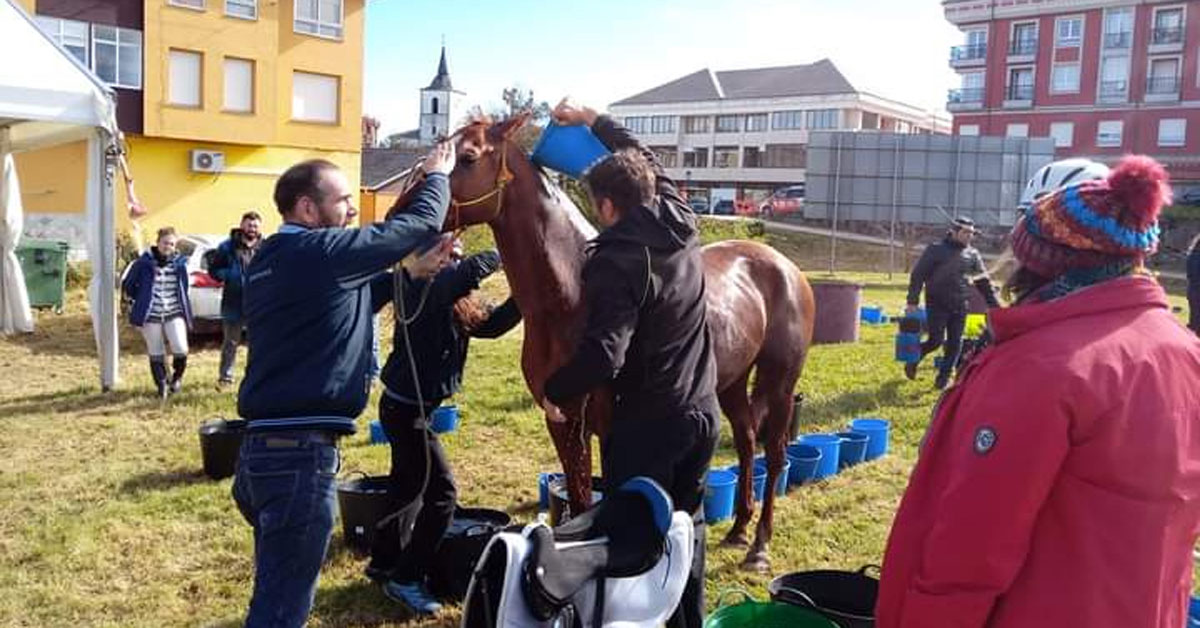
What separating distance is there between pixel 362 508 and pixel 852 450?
3998mm

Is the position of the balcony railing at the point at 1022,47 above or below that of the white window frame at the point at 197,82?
above

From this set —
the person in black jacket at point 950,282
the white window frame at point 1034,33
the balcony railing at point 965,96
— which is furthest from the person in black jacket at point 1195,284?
the balcony railing at point 965,96

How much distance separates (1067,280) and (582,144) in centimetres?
253

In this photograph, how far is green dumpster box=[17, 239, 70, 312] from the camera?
1563cm

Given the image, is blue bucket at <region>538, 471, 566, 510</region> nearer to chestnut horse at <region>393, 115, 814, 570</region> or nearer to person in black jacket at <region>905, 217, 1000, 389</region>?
chestnut horse at <region>393, 115, 814, 570</region>

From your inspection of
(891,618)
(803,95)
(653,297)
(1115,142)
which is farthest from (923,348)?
(803,95)

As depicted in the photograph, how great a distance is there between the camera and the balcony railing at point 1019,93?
52.3 metres

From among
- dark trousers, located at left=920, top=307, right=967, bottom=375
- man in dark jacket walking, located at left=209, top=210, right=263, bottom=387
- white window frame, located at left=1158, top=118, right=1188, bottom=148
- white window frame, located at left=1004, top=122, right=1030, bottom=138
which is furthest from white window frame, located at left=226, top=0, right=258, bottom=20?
white window frame, located at left=1158, top=118, right=1188, bottom=148

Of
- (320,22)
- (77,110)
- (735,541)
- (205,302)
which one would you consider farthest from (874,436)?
(320,22)

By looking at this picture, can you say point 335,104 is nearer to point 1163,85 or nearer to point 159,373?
point 159,373

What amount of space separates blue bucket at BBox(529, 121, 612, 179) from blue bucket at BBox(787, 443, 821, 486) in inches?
128

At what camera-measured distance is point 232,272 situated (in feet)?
32.0

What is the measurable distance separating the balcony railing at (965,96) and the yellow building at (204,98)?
129 ft

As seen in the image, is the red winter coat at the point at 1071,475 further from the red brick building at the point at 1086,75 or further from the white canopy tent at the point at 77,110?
the red brick building at the point at 1086,75
